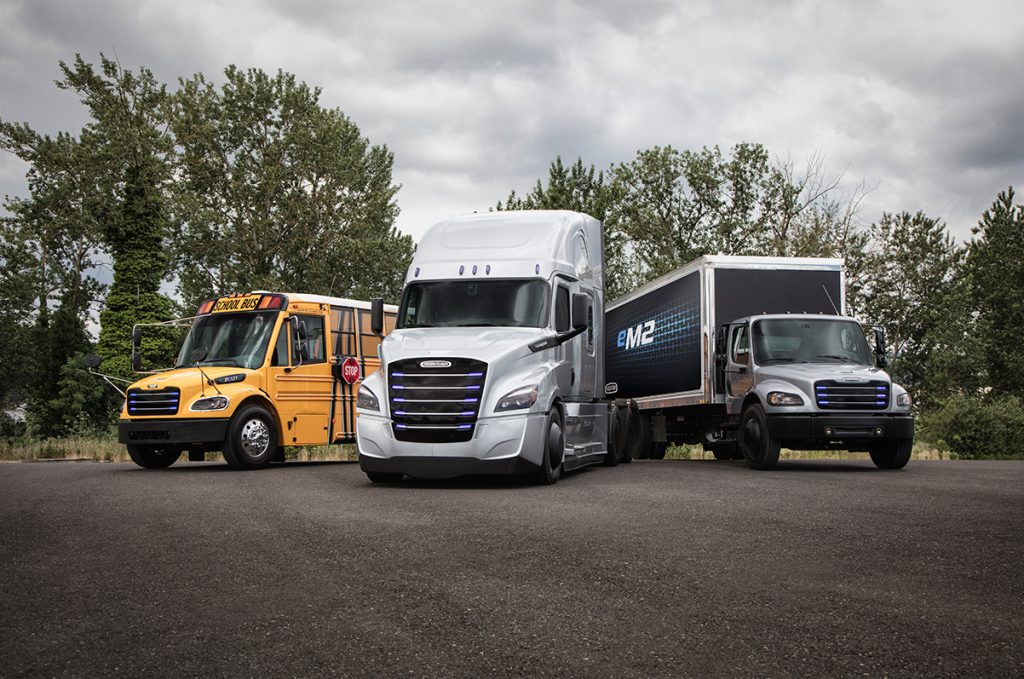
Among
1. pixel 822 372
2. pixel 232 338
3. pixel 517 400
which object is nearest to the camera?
pixel 517 400

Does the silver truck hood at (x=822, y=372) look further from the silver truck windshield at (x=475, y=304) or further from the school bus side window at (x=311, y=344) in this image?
the school bus side window at (x=311, y=344)

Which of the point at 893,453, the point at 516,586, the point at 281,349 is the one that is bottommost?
the point at 516,586

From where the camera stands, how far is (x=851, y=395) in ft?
49.8

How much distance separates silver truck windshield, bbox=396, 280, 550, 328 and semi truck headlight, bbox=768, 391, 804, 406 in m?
4.29

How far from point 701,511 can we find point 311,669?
5711 millimetres

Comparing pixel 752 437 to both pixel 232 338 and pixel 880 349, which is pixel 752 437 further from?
pixel 232 338

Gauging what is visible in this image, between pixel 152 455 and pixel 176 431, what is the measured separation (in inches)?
66.5

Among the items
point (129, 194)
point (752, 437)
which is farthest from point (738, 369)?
point (129, 194)

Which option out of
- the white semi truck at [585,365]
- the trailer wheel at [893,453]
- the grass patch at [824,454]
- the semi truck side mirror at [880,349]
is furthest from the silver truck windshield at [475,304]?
the grass patch at [824,454]

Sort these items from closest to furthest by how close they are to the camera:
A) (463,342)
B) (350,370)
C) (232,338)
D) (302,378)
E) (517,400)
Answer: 1. (517,400)
2. (463,342)
3. (232,338)
4. (302,378)
5. (350,370)

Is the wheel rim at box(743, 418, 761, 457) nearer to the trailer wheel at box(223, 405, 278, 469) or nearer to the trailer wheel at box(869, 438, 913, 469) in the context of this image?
the trailer wheel at box(869, 438, 913, 469)

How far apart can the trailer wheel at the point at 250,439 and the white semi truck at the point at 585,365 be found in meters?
3.83

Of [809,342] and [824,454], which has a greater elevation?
[809,342]

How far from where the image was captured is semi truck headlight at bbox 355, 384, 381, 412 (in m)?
12.3
